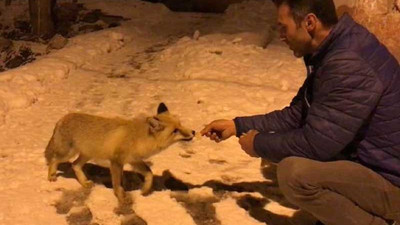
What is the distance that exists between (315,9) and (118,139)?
1.61 metres

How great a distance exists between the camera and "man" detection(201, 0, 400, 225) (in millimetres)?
2555

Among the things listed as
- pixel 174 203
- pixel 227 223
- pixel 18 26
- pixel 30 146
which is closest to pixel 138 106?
pixel 30 146

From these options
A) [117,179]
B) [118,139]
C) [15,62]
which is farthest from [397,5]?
[15,62]

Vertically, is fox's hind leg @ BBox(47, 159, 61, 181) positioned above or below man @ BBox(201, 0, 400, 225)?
below

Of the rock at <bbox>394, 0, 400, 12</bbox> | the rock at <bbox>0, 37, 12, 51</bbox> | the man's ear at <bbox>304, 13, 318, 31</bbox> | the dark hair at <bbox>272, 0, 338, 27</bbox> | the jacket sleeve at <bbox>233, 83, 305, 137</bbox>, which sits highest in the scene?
the dark hair at <bbox>272, 0, 338, 27</bbox>

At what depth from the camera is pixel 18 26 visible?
10.1 m

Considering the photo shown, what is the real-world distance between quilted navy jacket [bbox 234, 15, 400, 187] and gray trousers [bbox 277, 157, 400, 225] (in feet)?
0.19

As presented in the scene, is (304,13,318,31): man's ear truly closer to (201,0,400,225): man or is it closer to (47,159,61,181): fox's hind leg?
(201,0,400,225): man

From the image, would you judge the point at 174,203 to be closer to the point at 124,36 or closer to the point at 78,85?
the point at 78,85

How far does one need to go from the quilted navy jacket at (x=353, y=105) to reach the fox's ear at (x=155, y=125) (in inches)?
37.1

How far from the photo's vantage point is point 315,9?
2592 mm

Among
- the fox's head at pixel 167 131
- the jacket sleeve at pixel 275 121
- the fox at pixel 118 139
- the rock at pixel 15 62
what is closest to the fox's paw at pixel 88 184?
the fox at pixel 118 139

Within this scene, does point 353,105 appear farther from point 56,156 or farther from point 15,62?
point 15,62

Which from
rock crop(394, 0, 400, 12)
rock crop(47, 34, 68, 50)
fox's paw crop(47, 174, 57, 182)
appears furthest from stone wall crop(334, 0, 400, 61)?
rock crop(47, 34, 68, 50)
